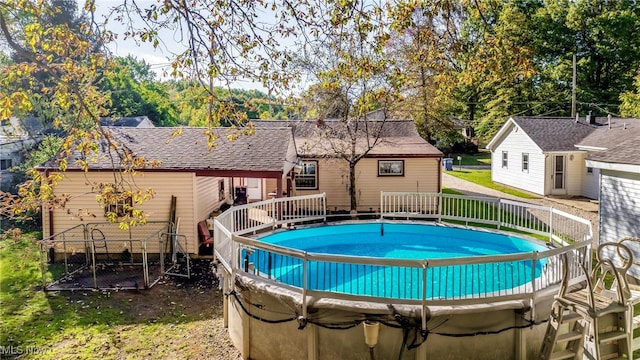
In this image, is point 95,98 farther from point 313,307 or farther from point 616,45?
point 616,45

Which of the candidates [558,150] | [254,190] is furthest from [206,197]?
[558,150]

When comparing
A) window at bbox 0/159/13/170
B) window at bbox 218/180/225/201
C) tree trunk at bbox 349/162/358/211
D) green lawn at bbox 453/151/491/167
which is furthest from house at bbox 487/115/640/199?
window at bbox 0/159/13/170

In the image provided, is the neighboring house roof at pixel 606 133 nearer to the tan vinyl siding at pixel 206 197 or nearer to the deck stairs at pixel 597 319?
the deck stairs at pixel 597 319

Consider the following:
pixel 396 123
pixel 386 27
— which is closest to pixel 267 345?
pixel 386 27

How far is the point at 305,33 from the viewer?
4.86m

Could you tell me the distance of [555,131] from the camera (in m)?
22.0

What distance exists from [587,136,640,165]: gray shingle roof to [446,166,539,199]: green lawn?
9.86 metres

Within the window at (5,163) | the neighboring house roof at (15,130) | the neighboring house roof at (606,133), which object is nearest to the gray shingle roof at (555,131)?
the neighboring house roof at (606,133)

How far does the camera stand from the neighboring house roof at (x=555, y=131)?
67.6 ft

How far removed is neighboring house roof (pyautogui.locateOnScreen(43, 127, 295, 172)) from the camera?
479 inches

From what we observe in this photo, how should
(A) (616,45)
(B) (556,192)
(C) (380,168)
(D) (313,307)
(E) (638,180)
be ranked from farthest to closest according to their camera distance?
(A) (616,45) < (B) (556,192) < (C) (380,168) < (E) (638,180) < (D) (313,307)

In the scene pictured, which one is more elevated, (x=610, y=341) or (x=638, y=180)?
(x=638, y=180)

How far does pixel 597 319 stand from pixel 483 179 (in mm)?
23387

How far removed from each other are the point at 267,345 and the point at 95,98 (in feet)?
14.3
